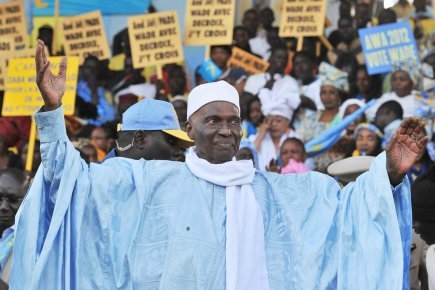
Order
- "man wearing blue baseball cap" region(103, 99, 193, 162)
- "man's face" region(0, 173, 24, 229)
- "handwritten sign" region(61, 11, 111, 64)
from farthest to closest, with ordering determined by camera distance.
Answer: "handwritten sign" region(61, 11, 111, 64)
"man's face" region(0, 173, 24, 229)
"man wearing blue baseball cap" region(103, 99, 193, 162)

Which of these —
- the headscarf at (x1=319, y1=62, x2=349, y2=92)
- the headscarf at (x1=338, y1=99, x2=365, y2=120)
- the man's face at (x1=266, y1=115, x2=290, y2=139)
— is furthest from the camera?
the headscarf at (x1=319, y1=62, x2=349, y2=92)

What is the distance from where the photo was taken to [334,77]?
10625mm

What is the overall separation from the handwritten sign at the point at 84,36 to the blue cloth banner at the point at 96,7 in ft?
6.37

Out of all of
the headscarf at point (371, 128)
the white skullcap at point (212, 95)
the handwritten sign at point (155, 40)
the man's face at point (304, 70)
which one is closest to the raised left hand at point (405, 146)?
the white skullcap at point (212, 95)

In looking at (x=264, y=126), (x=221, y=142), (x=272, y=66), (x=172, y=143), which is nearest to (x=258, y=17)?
(x=272, y=66)

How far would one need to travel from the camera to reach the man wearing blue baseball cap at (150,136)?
5875 mm

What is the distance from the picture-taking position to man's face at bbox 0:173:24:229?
6.70 metres

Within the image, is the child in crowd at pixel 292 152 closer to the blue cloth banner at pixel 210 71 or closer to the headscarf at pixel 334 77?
the headscarf at pixel 334 77

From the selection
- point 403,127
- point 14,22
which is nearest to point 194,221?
point 403,127

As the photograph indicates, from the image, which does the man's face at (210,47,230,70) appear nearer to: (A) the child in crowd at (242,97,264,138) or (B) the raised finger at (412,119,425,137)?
(A) the child in crowd at (242,97,264,138)

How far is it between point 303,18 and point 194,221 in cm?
673

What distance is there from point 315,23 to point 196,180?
6.50 metres

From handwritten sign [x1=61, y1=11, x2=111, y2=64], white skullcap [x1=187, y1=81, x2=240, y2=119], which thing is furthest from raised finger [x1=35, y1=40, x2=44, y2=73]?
handwritten sign [x1=61, y1=11, x2=111, y2=64]

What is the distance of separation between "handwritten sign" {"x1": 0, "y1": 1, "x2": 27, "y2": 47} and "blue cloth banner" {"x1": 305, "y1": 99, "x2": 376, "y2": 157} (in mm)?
3888
